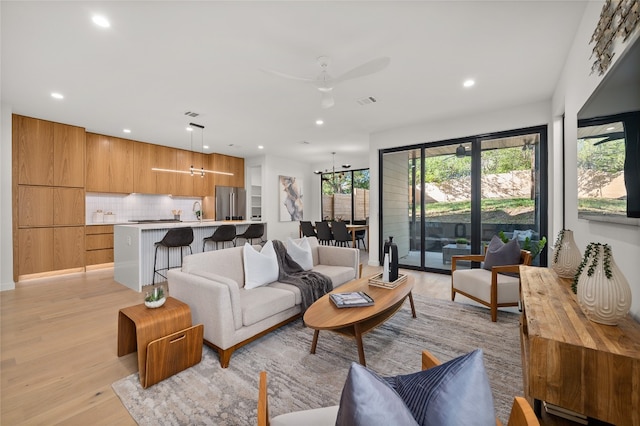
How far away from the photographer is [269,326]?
237 centimetres

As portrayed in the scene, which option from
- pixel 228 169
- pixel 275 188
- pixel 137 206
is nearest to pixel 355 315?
pixel 275 188

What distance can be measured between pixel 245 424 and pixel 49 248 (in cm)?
530

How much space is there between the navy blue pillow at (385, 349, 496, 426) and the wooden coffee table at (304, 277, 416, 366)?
117 centimetres

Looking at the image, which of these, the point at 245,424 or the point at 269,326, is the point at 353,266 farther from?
the point at 245,424

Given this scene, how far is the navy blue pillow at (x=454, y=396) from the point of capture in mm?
613

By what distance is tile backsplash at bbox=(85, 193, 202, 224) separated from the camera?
5617mm

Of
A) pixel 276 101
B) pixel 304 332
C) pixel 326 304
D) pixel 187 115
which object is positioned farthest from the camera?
pixel 187 115

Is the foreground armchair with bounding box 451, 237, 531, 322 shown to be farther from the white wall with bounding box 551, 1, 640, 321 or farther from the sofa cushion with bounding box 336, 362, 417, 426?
the sofa cushion with bounding box 336, 362, 417, 426

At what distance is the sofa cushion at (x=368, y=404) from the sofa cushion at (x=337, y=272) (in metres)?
2.56

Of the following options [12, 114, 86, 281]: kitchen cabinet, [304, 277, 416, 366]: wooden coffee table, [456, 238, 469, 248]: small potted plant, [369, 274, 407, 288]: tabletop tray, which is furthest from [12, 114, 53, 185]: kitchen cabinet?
[456, 238, 469, 248]: small potted plant

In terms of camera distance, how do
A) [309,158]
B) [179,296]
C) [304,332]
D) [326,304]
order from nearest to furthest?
[326,304] → [179,296] → [304,332] → [309,158]

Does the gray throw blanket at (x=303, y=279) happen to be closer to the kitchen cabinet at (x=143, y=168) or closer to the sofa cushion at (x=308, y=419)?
the sofa cushion at (x=308, y=419)

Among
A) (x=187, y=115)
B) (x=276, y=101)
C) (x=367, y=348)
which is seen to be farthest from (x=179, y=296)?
(x=187, y=115)

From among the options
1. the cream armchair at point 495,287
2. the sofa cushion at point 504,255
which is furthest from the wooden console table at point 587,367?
the sofa cushion at point 504,255
